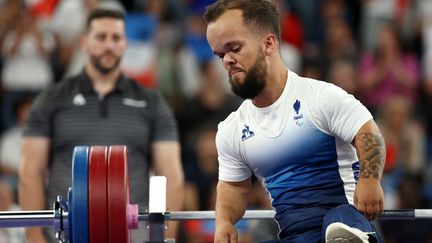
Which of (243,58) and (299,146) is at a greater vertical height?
(243,58)

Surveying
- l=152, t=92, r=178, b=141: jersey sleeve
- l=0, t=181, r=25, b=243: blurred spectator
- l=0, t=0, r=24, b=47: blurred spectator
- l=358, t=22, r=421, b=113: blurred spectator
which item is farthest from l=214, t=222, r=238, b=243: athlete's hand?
l=0, t=0, r=24, b=47: blurred spectator

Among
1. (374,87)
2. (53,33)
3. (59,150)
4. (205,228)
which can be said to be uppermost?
(53,33)

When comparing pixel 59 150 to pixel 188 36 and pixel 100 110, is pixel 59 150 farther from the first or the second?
pixel 188 36

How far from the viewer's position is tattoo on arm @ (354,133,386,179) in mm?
4312

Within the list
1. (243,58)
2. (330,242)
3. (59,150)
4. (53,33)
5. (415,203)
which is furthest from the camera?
(53,33)

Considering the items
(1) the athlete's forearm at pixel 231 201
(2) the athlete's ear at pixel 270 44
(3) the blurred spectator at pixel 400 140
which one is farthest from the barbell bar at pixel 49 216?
(3) the blurred spectator at pixel 400 140

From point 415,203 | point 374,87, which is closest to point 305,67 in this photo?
point 374,87

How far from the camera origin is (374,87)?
10039 mm

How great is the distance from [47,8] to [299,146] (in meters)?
6.14

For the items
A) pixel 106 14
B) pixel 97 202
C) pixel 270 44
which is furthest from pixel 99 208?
pixel 106 14

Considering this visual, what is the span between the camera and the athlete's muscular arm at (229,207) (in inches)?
183

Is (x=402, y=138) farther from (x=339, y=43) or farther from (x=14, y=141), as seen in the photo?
(x=14, y=141)

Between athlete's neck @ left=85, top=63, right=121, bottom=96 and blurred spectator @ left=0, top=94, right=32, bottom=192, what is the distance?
250 cm

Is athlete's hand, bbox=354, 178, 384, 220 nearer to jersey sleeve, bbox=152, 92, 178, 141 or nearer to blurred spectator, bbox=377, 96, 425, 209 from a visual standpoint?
jersey sleeve, bbox=152, 92, 178, 141
